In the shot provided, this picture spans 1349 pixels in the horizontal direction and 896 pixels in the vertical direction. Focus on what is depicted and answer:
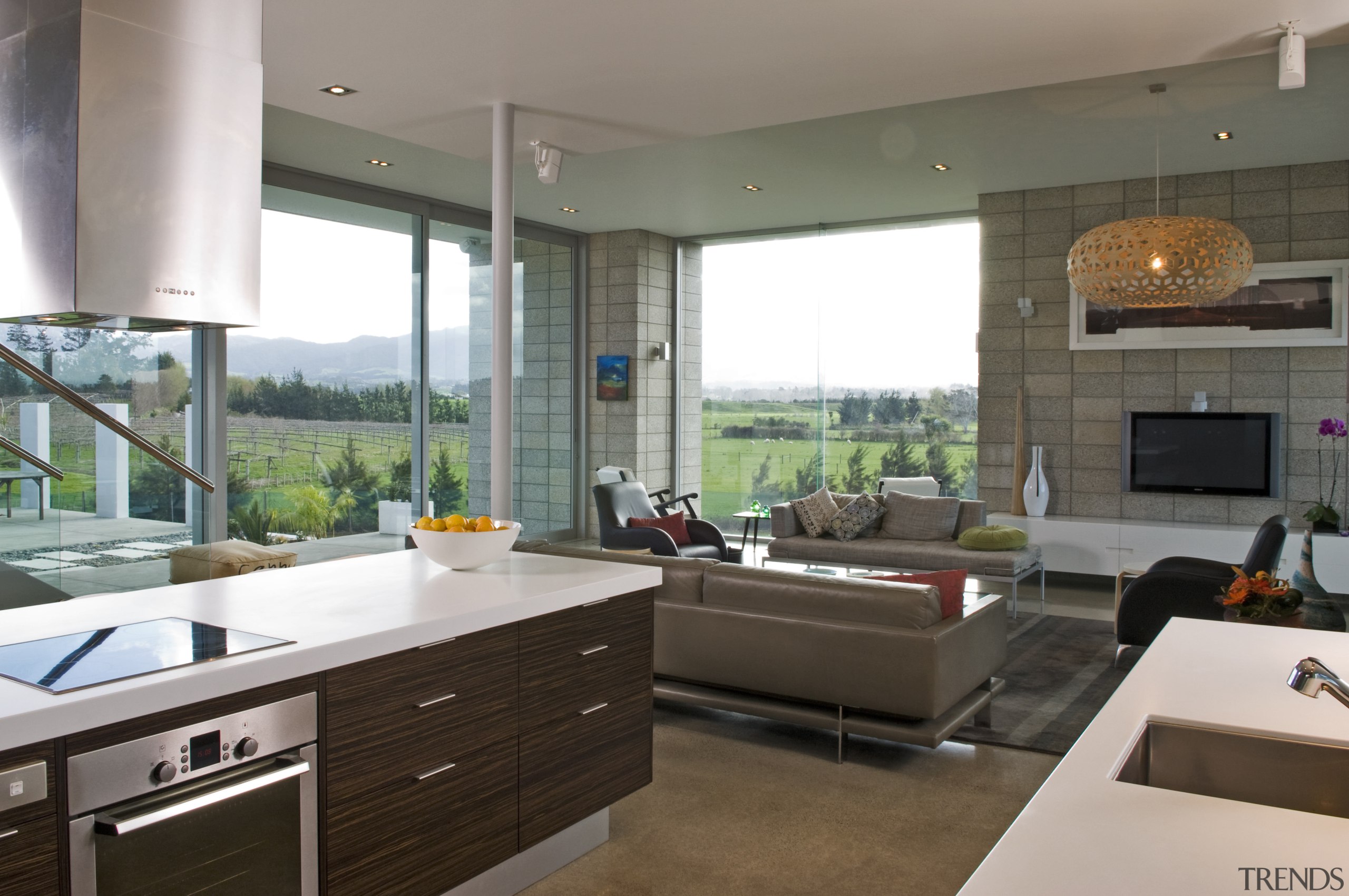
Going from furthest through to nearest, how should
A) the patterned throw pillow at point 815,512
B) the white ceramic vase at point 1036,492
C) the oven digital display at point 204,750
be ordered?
1. the white ceramic vase at point 1036,492
2. the patterned throw pillow at point 815,512
3. the oven digital display at point 204,750

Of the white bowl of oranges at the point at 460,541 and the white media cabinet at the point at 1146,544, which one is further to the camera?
the white media cabinet at the point at 1146,544

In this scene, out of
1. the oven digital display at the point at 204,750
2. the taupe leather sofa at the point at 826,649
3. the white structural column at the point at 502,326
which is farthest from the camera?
the white structural column at the point at 502,326

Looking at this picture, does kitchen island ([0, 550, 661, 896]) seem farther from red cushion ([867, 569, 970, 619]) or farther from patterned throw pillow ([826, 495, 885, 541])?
patterned throw pillow ([826, 495, 885, 541])

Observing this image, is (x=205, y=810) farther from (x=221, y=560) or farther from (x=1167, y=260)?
(x=1167, y=260)

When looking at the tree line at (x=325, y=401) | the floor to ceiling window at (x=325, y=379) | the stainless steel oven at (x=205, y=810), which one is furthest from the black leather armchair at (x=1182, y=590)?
the tree line at (x=325, y=401)

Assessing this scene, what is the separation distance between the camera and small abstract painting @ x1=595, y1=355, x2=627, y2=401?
940 cm

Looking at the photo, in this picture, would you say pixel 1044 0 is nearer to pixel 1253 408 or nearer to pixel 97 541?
pixel 1253 408

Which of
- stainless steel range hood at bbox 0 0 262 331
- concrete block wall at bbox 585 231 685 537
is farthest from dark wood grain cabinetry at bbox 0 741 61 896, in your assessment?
concrete block wall at bbox 585 231 685 537

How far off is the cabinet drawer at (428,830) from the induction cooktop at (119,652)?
0.43 meters

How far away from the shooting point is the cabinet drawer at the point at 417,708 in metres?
2.07

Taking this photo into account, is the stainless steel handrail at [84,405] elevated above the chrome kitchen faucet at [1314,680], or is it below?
above

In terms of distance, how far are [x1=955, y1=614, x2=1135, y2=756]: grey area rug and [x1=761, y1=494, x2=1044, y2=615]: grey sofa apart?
0.37 m

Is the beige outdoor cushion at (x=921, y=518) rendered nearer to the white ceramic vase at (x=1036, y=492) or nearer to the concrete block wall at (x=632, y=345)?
the white ceramic vase at (x=1036, y=492)

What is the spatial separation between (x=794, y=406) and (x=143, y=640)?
770 cm
